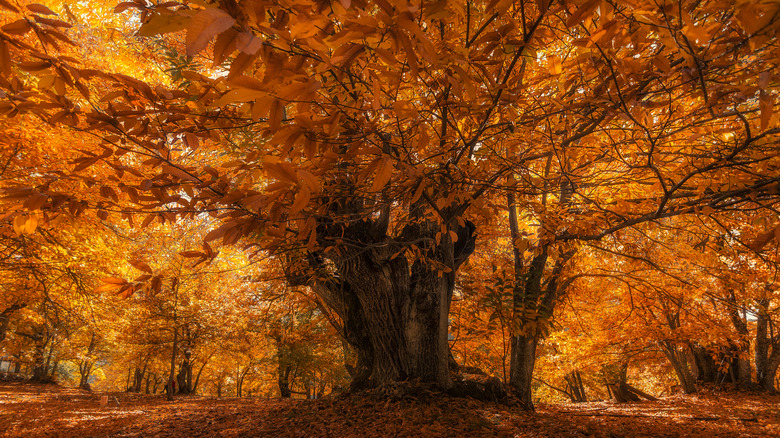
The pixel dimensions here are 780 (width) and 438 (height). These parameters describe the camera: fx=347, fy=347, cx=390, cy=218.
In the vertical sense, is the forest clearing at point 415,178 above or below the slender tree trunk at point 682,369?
above

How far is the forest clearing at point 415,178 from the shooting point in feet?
3.42

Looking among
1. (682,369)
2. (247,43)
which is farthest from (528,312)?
(682,369)

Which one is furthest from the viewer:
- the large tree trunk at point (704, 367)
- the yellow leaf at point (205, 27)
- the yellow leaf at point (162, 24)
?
the large tree trunk at point (704, 367)

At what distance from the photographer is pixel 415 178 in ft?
4.67

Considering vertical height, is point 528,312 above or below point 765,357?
above

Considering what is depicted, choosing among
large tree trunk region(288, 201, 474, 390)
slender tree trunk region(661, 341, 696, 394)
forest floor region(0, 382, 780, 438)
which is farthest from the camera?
slender tree trunk region(661, 341, 696, 394)

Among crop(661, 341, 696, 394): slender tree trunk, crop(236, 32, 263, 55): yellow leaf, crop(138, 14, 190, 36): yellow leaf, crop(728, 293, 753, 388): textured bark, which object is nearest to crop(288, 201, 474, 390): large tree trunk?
crop(138, 14, 190, 36): yellow leaf

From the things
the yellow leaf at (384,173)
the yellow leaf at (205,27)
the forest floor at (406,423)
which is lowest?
the forest floor at (406,423)

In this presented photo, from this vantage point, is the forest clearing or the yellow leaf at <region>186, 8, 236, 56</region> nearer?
the yellow leaf at <region>186, 8, 236, 56</region>

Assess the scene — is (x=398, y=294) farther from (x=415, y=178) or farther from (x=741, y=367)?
(x=741, y=367)

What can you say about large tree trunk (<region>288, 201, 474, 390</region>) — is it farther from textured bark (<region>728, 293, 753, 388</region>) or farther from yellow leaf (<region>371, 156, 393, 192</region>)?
textured bark (<region>728, 293, 753, 388</region>)

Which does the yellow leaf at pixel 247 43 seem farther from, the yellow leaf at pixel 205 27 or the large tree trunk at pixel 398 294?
A: the large tree trunk at pixel 398 294

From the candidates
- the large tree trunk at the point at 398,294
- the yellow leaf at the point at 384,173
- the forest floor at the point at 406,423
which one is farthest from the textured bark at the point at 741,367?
the yellow leaf at the point at 384,173

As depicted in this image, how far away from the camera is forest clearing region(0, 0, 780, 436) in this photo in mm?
1042
